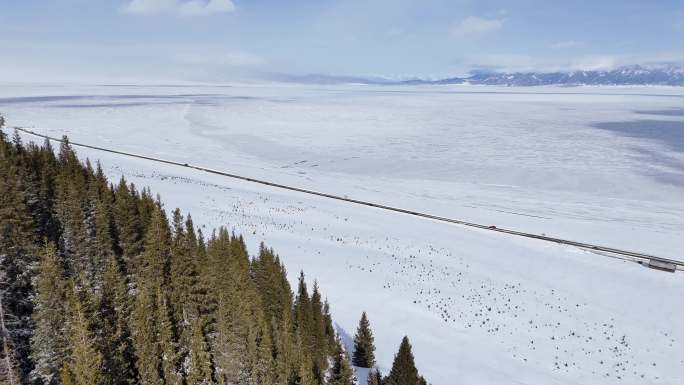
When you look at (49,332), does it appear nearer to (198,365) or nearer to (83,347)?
(83,347)

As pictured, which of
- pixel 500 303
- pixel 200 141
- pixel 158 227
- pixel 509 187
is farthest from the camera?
pixel 200 141

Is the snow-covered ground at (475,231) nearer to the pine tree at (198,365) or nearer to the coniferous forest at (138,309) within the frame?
the coniferous forest at (138,309)

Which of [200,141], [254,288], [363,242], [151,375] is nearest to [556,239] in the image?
[363,242]

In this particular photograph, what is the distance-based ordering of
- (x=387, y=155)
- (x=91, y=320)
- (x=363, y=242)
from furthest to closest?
(x=387, y=155)
(x=363, y=242)
(x=91, y=320)

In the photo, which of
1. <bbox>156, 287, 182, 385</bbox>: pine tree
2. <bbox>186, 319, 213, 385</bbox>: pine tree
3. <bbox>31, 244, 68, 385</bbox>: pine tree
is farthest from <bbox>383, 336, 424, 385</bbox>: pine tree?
<bbox>31, 244, 68, 385</bbox>: pine tree

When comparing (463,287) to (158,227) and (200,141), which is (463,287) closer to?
(158,227)
